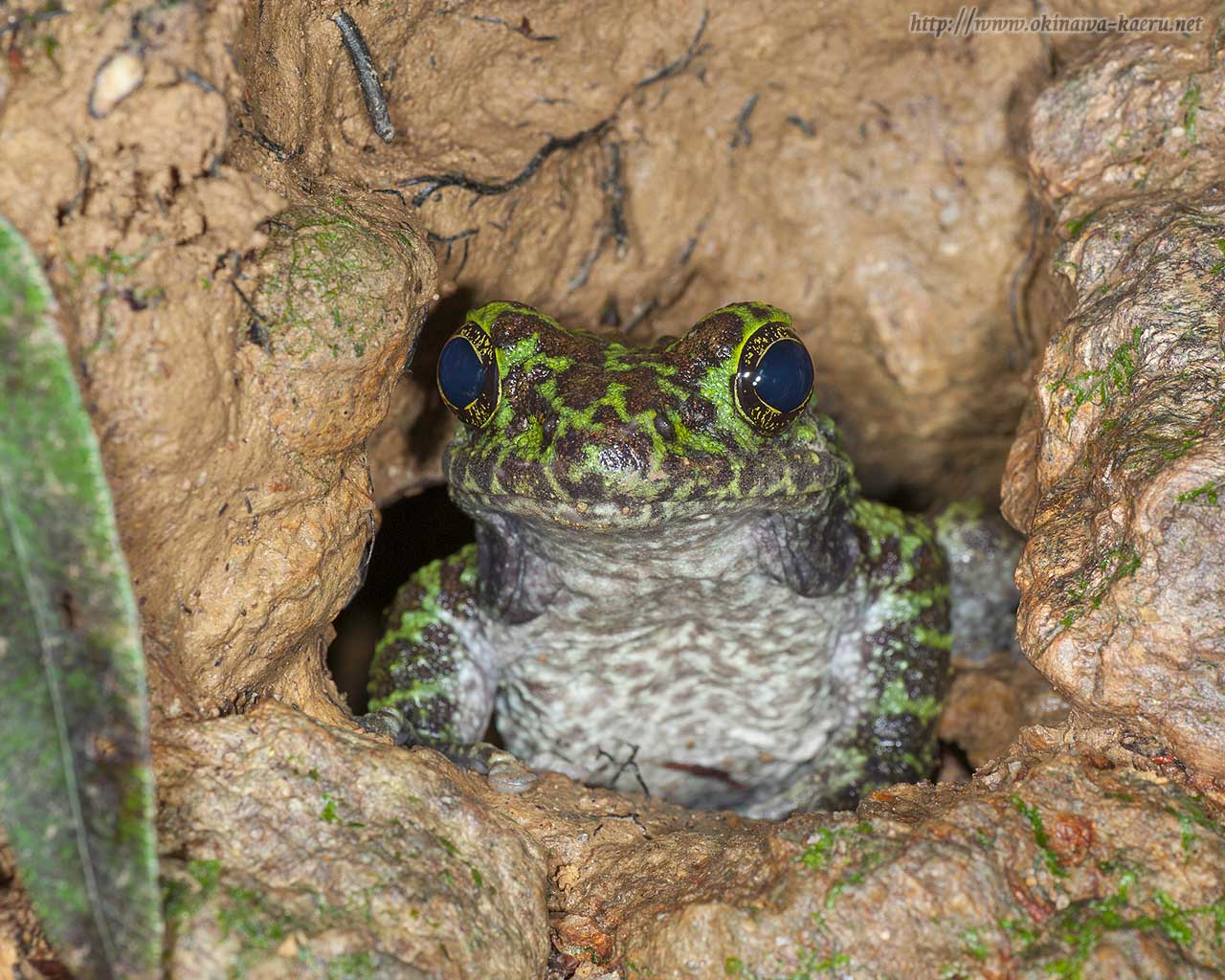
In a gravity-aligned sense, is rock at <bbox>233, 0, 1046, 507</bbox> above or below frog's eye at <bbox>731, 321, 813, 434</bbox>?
above

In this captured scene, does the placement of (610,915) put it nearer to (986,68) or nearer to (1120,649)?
(1120,649)

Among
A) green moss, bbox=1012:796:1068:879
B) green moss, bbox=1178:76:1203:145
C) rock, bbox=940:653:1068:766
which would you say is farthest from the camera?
rock, bbox=940:653:1068:766

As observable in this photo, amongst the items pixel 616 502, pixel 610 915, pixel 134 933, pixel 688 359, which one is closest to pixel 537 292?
pixel 688 359

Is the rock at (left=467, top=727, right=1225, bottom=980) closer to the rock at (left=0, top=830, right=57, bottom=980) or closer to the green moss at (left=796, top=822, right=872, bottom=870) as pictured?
the green moss at (left=796, top=822, right=872, bottom=870)

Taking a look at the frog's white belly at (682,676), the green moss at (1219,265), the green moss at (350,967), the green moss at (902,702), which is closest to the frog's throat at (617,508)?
the frog's white belly at (682,676)

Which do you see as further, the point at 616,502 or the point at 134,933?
the point at 616,502

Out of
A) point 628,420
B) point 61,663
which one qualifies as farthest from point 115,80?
point 628,420

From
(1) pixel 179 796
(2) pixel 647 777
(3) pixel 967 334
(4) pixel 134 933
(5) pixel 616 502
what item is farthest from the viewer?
(3) pixel 967 334

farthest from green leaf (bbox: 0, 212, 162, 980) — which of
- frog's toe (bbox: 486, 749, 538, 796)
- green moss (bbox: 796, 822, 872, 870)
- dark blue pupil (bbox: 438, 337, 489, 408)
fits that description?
frog's toe (bbox: 486, 749, 538, 796)
